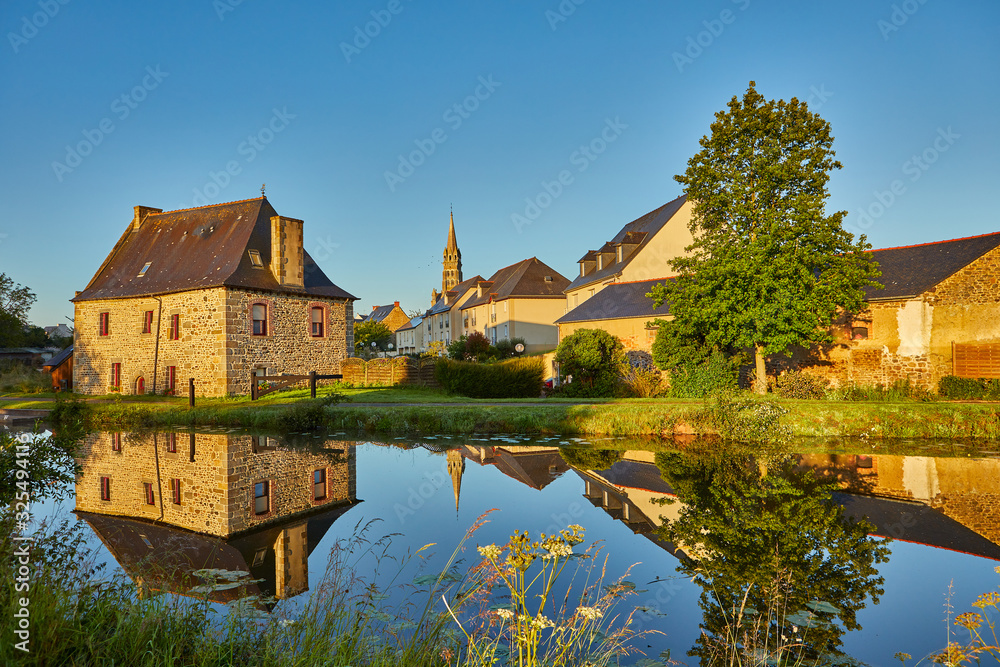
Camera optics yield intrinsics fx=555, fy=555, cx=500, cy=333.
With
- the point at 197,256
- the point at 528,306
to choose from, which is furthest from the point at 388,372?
the point at 528,306

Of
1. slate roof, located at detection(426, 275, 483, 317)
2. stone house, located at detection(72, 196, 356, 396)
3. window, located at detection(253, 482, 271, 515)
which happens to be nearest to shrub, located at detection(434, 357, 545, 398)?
stone house, located at detection(72, 196, 356, 396)

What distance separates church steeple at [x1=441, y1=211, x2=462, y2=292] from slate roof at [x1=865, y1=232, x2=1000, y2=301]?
245ft

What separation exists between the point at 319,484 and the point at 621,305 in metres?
17.1

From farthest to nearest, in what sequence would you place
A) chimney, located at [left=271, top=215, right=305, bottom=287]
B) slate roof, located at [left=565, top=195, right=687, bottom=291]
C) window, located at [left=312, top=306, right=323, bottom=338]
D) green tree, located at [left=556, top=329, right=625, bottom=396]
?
slate roof, located at [left=565, top=195, right=687, bottom=291] < window, located at [left=312, top=306, right=323, bottom=338] < chimney, located at [left=271, top=215, right=305, bottom=287] < green tree, located at [left=556, top=329, right=625, bottom=396]

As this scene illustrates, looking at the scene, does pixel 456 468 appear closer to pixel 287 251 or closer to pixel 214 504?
pixel 214 504

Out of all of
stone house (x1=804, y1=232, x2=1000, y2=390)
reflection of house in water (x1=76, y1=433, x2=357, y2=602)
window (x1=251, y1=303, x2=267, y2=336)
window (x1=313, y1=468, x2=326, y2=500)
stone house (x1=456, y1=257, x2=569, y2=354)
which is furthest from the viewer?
stone house (x1=456, y1=257, x2=569, y2=354)

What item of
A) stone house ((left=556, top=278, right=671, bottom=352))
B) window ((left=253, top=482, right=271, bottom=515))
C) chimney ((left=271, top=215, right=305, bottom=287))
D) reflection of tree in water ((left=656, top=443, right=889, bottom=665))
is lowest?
window ((left=253, top=482, right=271, bottom=515))

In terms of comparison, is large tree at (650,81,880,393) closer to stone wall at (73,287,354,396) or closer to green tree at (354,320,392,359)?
stone wall at (73,287,354,396)

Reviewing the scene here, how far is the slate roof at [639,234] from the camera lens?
33969mm

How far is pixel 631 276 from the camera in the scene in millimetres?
33625

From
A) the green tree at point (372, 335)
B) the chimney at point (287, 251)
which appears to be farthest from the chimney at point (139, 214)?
the green tree at point (372, 335)

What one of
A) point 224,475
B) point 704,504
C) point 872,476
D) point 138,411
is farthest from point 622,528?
point 138,411

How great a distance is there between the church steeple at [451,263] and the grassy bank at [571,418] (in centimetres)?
7395

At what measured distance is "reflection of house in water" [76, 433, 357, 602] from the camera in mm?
6807
